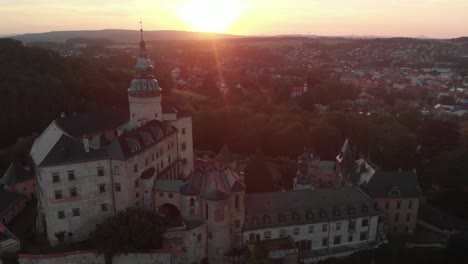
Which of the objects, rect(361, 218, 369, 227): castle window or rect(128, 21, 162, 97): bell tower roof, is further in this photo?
rect(128, 21, 162, 97): bell tower roof

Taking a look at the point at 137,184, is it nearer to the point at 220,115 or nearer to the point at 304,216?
the point at 304,216

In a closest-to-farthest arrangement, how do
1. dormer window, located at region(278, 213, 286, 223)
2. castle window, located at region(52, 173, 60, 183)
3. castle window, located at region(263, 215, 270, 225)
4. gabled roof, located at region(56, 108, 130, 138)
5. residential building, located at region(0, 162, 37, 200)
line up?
castle window, located at region(52, 173, 60, 183), castle window, located at region(263, 215, 270, 225), dormer window, located at region(278, 213, 286, 223), gabled roof, located at region(56, 108, 130, 138), residential building, located at region(0, 162, 37, 200)

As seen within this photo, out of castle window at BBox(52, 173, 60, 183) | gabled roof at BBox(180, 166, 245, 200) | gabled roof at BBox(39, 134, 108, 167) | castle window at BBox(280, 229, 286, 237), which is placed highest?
gabled roof at BBox(39, 134, 108, 167)

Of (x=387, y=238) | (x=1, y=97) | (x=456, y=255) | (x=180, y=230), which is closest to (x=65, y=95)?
(x=1, y=97)

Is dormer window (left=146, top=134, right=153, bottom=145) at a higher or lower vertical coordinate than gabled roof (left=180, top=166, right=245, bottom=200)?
higher

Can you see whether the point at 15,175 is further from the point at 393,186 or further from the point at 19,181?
the point at 393,186

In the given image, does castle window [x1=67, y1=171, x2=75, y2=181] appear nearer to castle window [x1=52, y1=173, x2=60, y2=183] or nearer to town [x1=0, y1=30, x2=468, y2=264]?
town [x1=0, y1=30, x2=468, y2=264]

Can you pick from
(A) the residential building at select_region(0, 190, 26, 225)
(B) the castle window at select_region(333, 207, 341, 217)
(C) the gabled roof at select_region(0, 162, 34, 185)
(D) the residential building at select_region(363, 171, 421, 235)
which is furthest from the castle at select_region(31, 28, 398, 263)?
(C) the gabled roof at select_region(0, 162, 34, 185)

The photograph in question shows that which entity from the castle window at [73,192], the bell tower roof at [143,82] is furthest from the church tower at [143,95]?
the castle window at [73,192]
